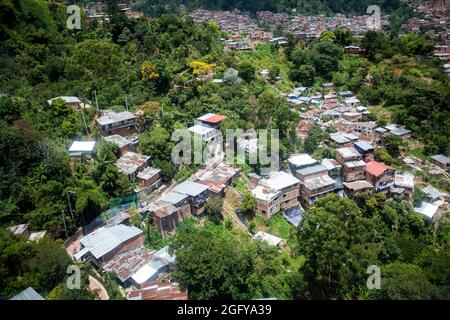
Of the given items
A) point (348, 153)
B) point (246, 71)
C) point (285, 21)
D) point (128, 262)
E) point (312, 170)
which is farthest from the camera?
point (285, 21)

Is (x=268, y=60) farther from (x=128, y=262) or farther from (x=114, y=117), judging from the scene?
(x=128, y=262)

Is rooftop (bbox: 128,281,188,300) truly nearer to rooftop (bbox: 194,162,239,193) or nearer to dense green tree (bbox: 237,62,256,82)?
rooftop (bbox: 194,162,239,193)

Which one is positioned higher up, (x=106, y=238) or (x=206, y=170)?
(x=206, y=170)

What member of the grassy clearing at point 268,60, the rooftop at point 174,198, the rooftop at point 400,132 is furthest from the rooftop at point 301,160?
the grassy clearing at point 268,60

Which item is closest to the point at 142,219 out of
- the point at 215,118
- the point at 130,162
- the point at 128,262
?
the point at 128,262

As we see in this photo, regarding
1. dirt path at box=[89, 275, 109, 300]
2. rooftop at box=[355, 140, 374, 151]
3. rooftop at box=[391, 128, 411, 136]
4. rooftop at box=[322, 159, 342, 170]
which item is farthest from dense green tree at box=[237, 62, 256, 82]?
dirt path at box=[89, 275, 109, 300]

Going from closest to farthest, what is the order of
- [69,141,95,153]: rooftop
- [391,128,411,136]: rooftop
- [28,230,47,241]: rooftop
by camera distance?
[28,230,47,241]: rooftop < [69,141,95,153]: rooftop < [391,128,411,136]: rooftop

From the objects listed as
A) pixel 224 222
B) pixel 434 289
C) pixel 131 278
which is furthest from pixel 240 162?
pixel 434 289
